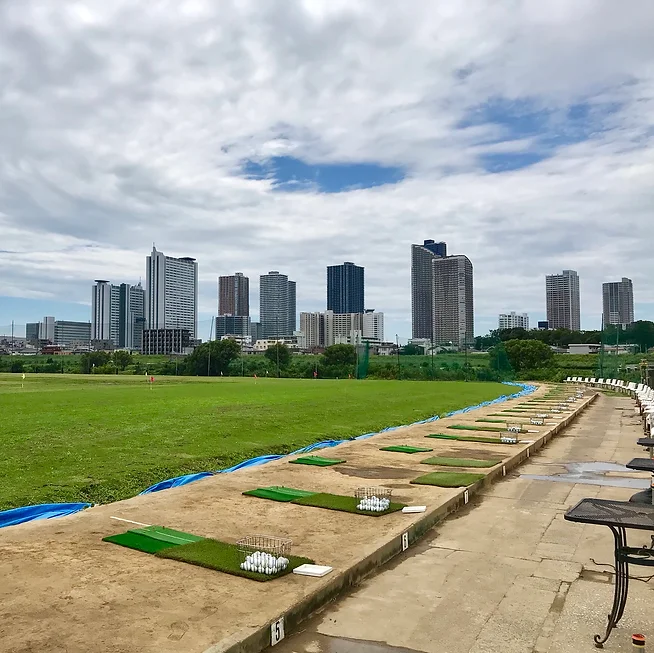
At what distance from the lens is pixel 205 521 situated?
A: 23.1 feet

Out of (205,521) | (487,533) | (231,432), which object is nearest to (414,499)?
(487,533)

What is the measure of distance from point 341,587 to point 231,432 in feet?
34.9

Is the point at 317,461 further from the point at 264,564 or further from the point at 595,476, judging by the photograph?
the point at 264,564

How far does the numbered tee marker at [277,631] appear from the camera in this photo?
14.0ft

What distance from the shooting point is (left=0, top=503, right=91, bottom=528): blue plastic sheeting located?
23.4 feet

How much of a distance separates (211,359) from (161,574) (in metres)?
75.4

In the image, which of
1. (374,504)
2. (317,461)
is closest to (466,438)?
(317,461)

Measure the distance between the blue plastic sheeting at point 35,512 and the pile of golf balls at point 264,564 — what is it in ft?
9.46

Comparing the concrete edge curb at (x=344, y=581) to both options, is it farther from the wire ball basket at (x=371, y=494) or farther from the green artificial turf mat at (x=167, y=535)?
the green artificial turf mat at (x=167, y=535)

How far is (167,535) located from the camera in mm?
6375

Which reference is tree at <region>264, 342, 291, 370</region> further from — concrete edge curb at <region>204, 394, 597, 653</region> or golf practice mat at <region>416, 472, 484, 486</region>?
concrete edge curb at <region>204, 394, 597, 653</region>

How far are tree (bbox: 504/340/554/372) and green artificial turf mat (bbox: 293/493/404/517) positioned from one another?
180 feet

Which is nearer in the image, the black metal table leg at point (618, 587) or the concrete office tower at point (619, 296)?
the black metal table leg at point (618, 587)

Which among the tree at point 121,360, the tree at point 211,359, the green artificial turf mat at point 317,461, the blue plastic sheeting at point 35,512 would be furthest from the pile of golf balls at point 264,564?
the tree at point 121,360
